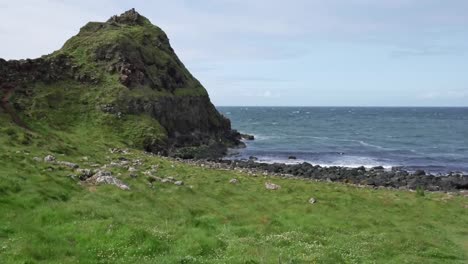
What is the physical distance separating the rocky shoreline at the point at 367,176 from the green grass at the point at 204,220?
452 inches

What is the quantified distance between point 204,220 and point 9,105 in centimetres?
5285

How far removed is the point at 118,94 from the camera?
90.9 m

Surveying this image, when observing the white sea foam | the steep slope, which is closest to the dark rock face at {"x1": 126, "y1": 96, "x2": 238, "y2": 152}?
the steep slope

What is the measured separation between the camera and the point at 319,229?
3241cm

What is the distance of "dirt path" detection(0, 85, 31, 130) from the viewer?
65188 millimetres

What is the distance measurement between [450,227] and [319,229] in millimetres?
14620

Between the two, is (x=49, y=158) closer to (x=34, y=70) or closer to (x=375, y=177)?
(x=375, y=177)

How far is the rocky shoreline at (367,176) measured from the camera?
6650 centimetres

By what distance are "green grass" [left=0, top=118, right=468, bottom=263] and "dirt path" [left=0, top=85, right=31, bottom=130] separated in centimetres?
1034

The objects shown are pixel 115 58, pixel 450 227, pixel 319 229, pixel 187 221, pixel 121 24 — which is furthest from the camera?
pixel 121 24

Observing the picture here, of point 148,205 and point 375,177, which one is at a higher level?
point 148,205

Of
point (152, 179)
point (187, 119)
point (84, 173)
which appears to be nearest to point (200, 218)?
point (84, 173)

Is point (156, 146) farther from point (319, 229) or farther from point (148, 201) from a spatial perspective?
point (319, 229)

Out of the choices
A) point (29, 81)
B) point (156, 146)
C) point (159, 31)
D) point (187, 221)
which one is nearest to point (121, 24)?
point (159, 31)
